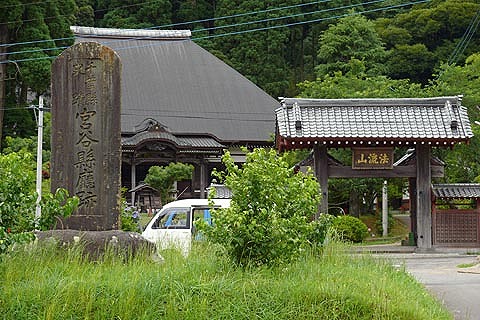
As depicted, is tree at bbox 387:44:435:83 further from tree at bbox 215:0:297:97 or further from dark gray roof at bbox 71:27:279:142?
dark gray roof at bbox 71:27:279:142

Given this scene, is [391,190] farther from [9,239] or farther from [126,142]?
[9,239]

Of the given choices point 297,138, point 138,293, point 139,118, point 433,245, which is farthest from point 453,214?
point 139,118

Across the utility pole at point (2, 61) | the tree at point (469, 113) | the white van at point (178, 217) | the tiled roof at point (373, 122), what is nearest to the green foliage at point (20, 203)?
the white van at point (178, 217)

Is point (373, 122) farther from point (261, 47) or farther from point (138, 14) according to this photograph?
point (138, 14)

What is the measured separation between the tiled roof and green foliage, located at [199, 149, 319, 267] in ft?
36.2

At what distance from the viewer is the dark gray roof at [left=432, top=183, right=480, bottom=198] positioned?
19.5m

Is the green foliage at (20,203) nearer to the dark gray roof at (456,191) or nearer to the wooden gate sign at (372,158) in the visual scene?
the wooden gate sign at (372,158)

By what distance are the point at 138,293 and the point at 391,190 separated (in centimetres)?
2025

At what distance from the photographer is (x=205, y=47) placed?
147 ft

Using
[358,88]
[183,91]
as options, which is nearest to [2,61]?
[183,91]

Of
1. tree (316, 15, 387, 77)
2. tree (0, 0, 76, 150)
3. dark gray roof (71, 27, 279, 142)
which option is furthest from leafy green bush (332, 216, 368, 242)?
tree (0, 0, 76, 150)

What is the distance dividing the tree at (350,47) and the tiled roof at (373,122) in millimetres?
12466

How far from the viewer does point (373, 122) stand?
62.7 ft

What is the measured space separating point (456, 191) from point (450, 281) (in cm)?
849
